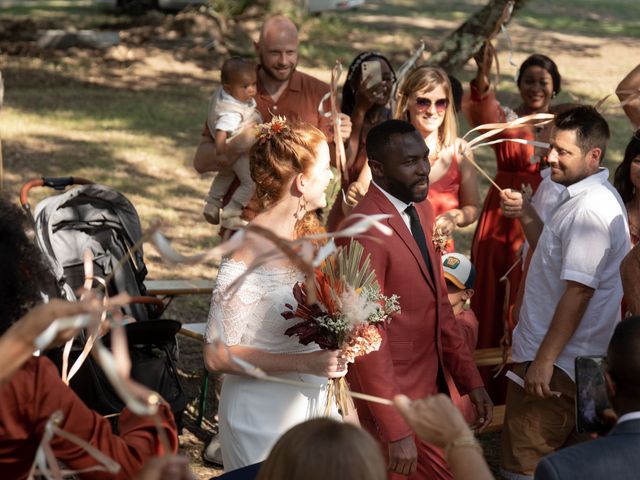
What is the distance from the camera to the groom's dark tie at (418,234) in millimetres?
4438

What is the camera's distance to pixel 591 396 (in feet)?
11.5

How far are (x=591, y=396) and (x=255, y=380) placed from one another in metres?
1.40

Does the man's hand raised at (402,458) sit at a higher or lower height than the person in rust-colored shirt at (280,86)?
lower

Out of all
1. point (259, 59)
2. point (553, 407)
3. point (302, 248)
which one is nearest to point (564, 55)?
point (259, 59)

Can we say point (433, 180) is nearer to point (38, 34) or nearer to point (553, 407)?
point (553, 407)

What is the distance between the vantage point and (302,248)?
122 inches

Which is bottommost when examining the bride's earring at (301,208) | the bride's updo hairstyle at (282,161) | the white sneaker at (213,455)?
the white sneaker at (213,455)

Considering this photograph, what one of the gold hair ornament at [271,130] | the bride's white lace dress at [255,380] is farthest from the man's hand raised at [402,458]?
the gold hair ornament at [271,130]

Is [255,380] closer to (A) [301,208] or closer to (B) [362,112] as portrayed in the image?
(A) [301,208]

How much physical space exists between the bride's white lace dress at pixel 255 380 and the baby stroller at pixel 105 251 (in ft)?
3.98

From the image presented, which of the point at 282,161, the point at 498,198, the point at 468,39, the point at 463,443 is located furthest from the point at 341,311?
the point at 468,39

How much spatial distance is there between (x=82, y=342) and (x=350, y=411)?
74.3 inches

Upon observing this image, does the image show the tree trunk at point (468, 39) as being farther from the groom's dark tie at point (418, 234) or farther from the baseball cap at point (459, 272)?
the groom's dark tie at point (418, 234)

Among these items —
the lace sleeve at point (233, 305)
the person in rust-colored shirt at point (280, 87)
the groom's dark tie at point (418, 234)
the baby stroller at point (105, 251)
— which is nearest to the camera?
the lace sleeve at point (233, 305)
